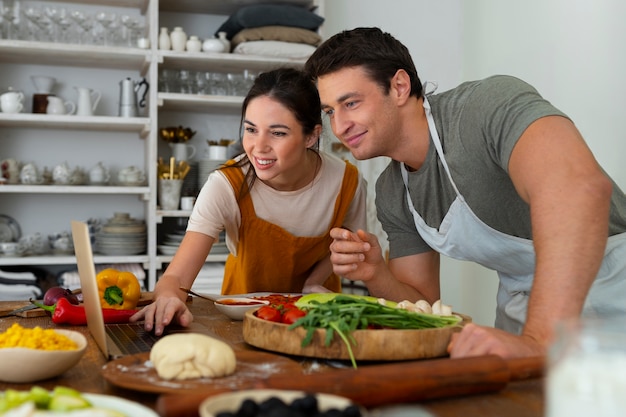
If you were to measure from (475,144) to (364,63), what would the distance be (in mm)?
402

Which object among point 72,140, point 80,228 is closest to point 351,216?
point 80,228

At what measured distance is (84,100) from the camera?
392 cm

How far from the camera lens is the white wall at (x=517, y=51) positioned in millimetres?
2725

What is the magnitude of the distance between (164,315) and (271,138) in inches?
33.6

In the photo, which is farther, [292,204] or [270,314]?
[292,204]

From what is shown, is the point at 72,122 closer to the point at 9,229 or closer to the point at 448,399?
the point at 9,229

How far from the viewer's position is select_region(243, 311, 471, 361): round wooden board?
125 centimetres

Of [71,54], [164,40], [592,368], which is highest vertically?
[164,40]

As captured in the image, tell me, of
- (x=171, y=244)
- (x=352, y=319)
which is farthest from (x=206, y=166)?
(x=352, y=319)

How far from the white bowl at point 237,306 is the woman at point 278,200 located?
0.39 metres

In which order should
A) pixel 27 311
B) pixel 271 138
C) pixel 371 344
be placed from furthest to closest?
pixel 271 138 < pixel 27 311 < pixel 371 344

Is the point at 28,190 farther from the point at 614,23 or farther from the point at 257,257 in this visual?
the point at 614,23

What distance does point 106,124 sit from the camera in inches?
153

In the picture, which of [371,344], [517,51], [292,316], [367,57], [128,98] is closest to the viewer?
[371,344]
